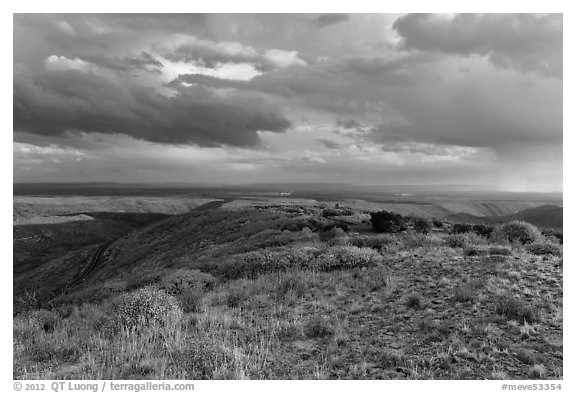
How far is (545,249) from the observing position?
16.5m

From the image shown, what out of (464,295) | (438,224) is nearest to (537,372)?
(464,295)

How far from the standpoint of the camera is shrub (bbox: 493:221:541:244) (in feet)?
65.4

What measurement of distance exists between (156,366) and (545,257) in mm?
15361

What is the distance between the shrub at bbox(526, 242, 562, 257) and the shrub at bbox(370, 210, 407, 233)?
7188mm

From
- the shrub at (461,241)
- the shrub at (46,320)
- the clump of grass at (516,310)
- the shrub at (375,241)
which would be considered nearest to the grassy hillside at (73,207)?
the shrub at (46,320)

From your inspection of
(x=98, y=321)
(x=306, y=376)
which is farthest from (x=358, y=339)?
(x=98, y=321)

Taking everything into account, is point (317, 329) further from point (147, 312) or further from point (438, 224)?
point (438, 224)

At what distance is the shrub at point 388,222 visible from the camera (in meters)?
22.7

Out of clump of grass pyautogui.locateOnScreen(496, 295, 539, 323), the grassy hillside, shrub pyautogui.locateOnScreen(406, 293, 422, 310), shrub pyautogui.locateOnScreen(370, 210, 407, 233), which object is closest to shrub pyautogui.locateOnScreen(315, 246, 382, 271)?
shrub pyautogui.locateOnScreen(406, 293, 422, 310)

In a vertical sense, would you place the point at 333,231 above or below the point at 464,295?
above

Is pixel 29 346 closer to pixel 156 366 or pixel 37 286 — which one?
pixel 156 366

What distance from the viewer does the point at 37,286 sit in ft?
165

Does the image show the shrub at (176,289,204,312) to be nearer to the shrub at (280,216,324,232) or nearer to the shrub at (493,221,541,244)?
the shrub at (280,216,324,232)

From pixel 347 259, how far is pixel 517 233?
10881 mm
